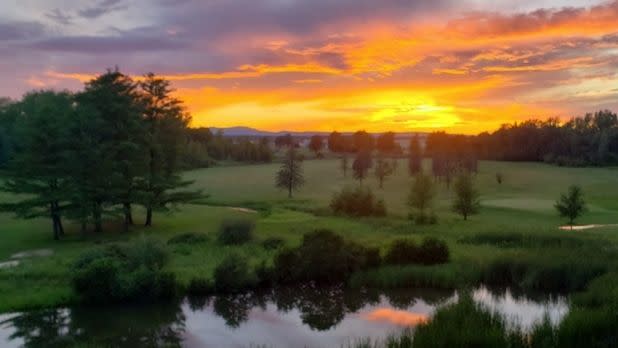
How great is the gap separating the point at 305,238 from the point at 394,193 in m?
50.4

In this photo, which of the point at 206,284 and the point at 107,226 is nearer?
the point at 206,284

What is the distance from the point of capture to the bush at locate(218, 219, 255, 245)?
36.8 m

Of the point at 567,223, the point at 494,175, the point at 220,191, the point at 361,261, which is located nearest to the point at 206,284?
the point at 361,261

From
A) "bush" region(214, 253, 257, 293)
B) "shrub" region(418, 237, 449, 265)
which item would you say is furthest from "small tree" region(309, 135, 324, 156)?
"bush" region(214, 253, 257, 293)

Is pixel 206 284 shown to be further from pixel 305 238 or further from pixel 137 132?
pixel 137 132

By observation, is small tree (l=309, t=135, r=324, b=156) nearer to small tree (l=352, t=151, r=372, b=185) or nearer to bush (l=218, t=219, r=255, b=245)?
small tree (l=352, t=151, r=372, b=185)

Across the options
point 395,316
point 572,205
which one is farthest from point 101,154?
point 572,205

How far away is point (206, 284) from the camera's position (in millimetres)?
27141

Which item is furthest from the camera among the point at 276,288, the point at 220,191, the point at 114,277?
the point at 220,191

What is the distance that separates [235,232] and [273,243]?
9.27 ft

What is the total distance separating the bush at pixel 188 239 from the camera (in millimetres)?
37406

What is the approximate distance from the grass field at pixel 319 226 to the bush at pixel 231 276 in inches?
50.6

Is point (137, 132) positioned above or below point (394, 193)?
above

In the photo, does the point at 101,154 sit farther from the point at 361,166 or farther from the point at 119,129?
the point at 361,166
